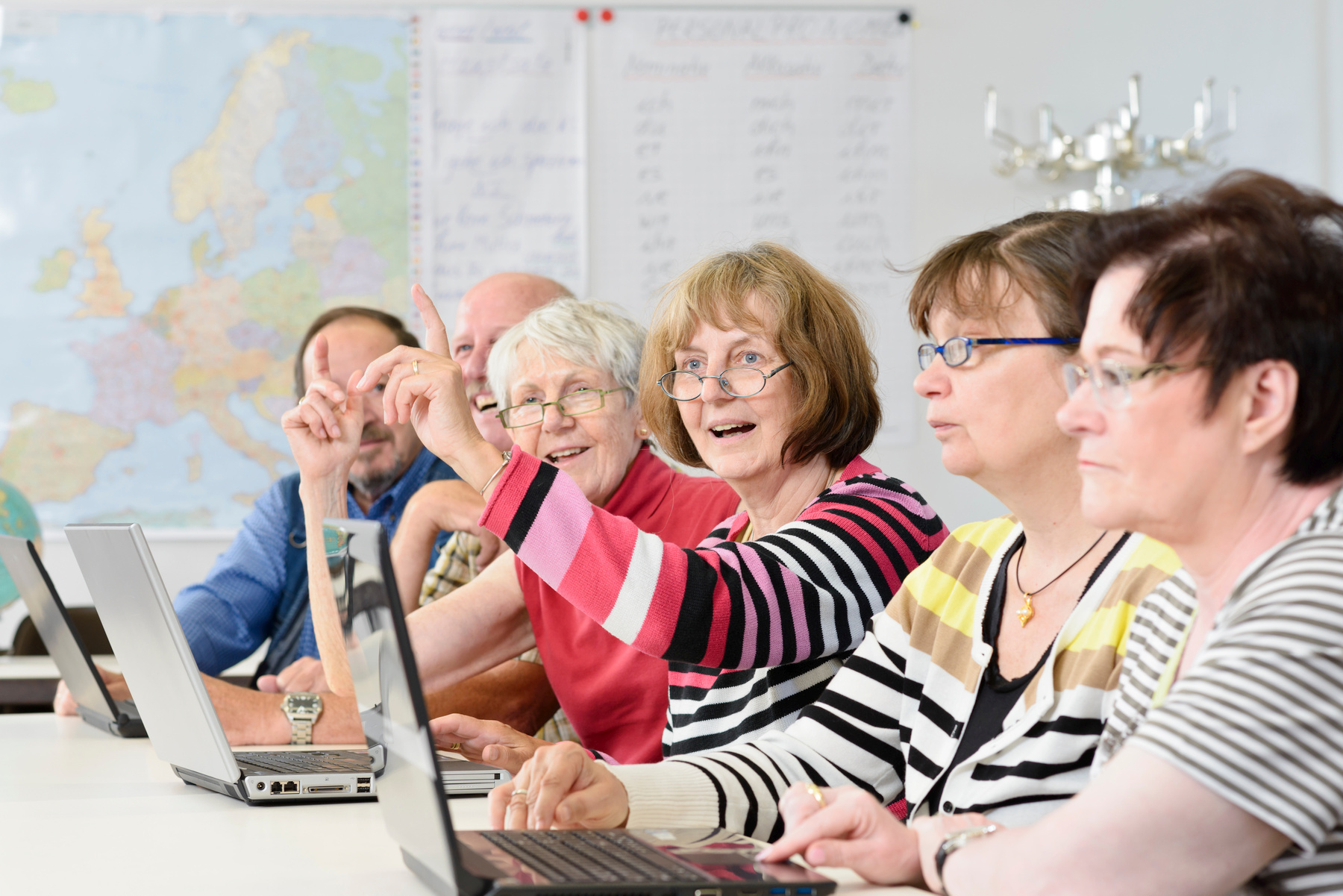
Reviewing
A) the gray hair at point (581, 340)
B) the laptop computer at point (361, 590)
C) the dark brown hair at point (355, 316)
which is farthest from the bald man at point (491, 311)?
the laptop computer at point (361, 590)

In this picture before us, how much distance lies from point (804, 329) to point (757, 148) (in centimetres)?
226

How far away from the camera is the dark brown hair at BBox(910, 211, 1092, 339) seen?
112cm

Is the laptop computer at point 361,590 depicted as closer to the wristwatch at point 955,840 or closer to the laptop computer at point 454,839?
the laptop computer at point 454,839

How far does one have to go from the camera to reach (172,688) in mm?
1233

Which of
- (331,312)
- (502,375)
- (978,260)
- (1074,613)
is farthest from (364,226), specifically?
(1074,613)

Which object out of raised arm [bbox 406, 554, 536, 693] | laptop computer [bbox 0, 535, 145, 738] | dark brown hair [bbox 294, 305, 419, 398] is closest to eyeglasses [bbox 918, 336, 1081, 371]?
raised arm [bbox 406, 554, 536, 693]

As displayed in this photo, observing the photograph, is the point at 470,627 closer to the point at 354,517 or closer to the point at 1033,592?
the point at 354,517

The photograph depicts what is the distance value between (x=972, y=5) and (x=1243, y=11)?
88cm

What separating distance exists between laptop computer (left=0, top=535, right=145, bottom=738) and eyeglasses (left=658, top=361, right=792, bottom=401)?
0.91 meters

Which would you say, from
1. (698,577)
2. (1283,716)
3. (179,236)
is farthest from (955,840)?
(179,236)

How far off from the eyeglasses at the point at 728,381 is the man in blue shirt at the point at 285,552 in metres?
1.05

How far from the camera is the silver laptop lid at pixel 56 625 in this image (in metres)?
1.72

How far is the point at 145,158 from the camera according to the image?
11.5ft

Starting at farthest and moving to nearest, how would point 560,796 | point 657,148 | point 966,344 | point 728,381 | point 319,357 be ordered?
point 657,148 < point 319,357 < point 728,381 < point 966,344 < point 560,796
